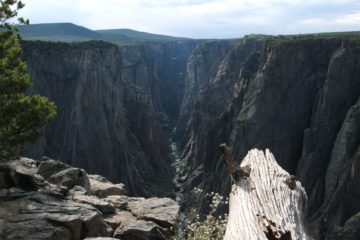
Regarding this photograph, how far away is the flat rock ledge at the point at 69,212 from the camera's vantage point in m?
15.7

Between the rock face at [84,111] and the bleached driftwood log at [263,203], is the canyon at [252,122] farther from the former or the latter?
the bleached driftwood log at [263,203]

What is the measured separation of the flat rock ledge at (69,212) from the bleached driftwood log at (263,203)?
5788 mm

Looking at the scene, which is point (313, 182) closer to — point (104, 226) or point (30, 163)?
point (30, 163)

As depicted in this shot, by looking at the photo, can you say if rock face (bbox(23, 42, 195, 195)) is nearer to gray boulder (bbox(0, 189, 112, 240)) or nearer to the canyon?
the canyon

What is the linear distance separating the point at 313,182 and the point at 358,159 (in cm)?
1565

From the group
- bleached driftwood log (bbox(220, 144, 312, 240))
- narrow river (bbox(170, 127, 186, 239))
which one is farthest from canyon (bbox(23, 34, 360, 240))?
bleached driftwood log (bbox(220, 144, 312, 240))

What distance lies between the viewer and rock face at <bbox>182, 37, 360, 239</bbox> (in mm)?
77000

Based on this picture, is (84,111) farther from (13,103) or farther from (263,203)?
(263,203)

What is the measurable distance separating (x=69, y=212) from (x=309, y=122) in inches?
3339

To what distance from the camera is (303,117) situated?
322ft

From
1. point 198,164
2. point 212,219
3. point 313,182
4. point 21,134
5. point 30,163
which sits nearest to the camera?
point 212,219

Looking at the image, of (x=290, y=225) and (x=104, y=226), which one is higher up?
(x=290, y=225)

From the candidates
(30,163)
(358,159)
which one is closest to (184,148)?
(358,159)

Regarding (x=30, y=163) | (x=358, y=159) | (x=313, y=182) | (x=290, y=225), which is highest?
(x=290, y=225)
